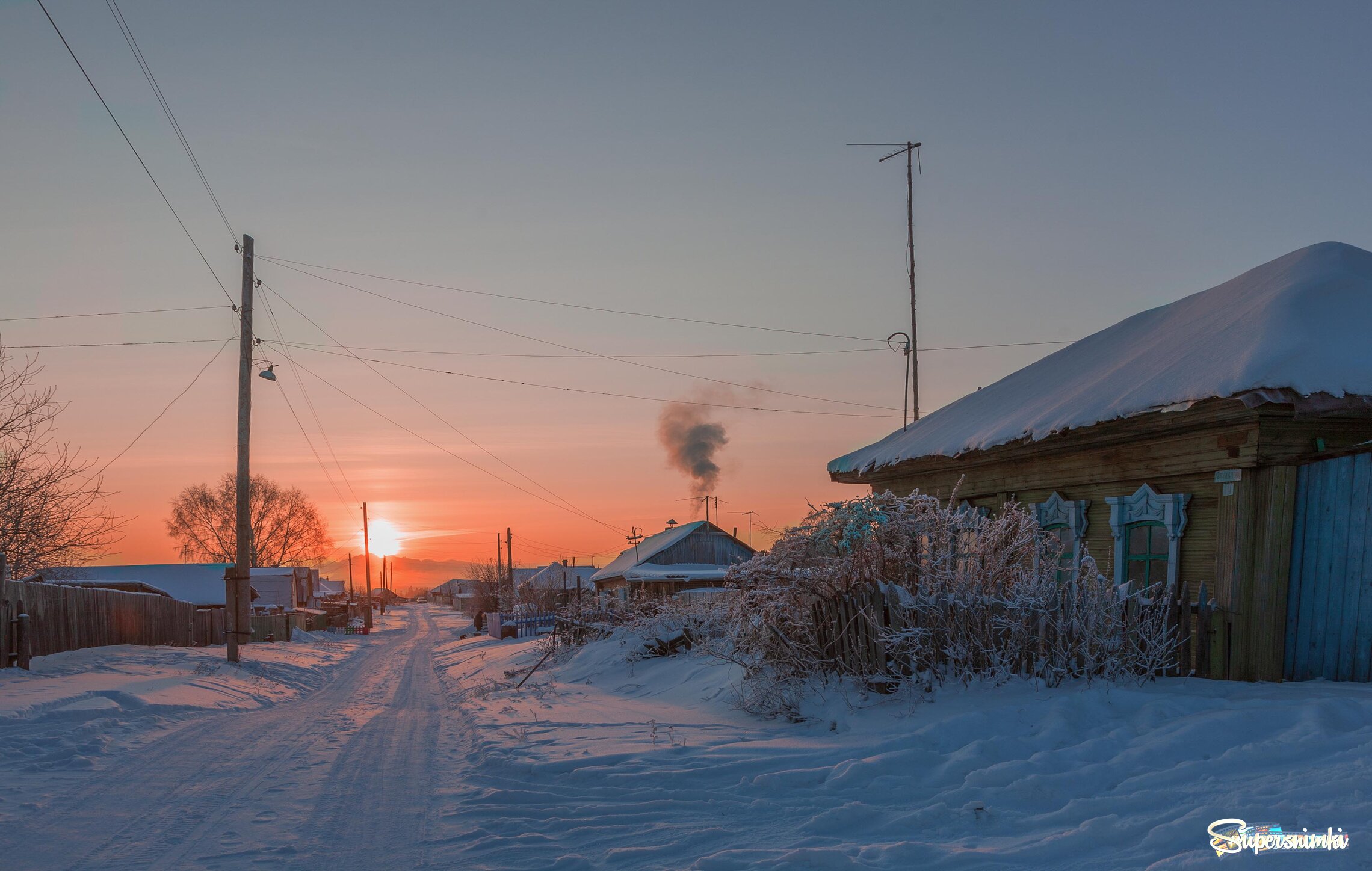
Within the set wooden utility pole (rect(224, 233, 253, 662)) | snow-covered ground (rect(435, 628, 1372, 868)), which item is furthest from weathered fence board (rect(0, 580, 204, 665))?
snow-covered ground (rect(435, 628, 1372, 868))

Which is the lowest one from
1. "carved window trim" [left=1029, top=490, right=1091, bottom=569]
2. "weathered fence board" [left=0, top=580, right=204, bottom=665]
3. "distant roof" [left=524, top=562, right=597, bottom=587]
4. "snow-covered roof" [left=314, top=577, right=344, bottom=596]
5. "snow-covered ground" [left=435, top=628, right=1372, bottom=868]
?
"snow-covered roof" [left=314, top=577, right=344, bottom=596]

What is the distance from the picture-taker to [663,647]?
17.5 meters

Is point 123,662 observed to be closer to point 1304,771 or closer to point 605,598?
point 605,598

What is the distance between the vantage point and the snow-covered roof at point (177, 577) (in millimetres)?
48906

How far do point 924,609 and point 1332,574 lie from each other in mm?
3819

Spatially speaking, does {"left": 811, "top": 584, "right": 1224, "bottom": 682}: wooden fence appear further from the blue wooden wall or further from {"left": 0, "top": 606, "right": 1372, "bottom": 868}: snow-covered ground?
the blue wooden wall

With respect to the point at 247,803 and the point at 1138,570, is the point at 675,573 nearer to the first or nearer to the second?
the point at 1138,570

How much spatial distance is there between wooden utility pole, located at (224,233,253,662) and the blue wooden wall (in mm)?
18719

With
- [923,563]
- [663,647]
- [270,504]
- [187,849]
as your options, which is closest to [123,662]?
[663,647]

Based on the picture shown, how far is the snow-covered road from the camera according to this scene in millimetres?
5652

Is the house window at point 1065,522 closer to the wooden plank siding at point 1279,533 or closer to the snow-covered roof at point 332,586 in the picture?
the wooden plank siding at point 1279,533

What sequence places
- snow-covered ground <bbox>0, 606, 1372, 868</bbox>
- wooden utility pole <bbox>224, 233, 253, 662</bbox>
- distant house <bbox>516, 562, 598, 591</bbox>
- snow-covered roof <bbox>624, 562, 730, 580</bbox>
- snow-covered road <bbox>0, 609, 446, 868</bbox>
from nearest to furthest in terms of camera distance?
snow-covered ground <bbox>0, 606, 1372, 868</bbox> → snow-covered road <bbox>0, 609, 446, 868</bbox> → wooden utility pole <bbox>224, 233, 253, 662</bbox> → snow-covered roof <bbox>624, 562, 730, 580</bbox> → distant house <bbox>516, 562, 598, 591</bbox>

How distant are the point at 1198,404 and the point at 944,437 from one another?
16.7 feet

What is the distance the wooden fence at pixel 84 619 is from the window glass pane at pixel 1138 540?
17.0 metres
